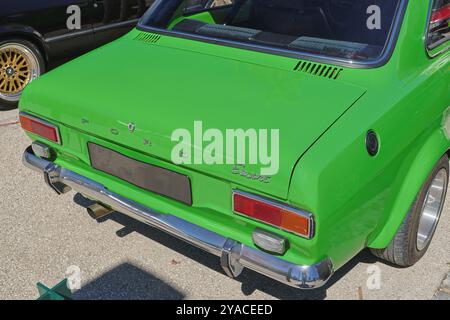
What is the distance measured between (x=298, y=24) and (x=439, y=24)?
2.73 feet

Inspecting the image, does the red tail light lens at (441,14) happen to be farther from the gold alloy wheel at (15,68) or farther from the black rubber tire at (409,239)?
the gold alloy wheel at (15,68)

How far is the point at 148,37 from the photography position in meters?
3.46

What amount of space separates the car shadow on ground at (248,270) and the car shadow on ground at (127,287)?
30 cm

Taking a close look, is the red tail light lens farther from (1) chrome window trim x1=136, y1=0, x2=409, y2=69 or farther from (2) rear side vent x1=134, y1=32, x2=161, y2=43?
(2) rear side vent x1=134, y1=32, x2=161, y2=43

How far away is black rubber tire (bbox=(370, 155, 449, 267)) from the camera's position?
2.84 meters

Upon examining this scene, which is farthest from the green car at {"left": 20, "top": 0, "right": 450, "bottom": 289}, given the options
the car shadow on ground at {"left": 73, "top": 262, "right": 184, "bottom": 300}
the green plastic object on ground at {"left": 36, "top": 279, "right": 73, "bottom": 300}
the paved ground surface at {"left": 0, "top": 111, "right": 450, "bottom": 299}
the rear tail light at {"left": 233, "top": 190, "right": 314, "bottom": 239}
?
the green plastic object on ground at {"left": 36, "top": 279, "right": 73, "bottom": 300}

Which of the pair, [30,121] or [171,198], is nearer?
[171,198]

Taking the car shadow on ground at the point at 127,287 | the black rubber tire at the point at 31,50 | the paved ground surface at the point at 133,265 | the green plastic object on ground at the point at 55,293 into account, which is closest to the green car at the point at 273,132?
the paved ground surface at the point at 133,265

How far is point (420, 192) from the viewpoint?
2.82 m

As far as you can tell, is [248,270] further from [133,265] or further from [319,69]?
[319,69]

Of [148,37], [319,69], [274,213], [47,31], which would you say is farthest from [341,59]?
[47,31]

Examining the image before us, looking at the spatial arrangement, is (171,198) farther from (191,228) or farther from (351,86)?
(351,86)

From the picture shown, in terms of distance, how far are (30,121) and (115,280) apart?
1103 millimetres
